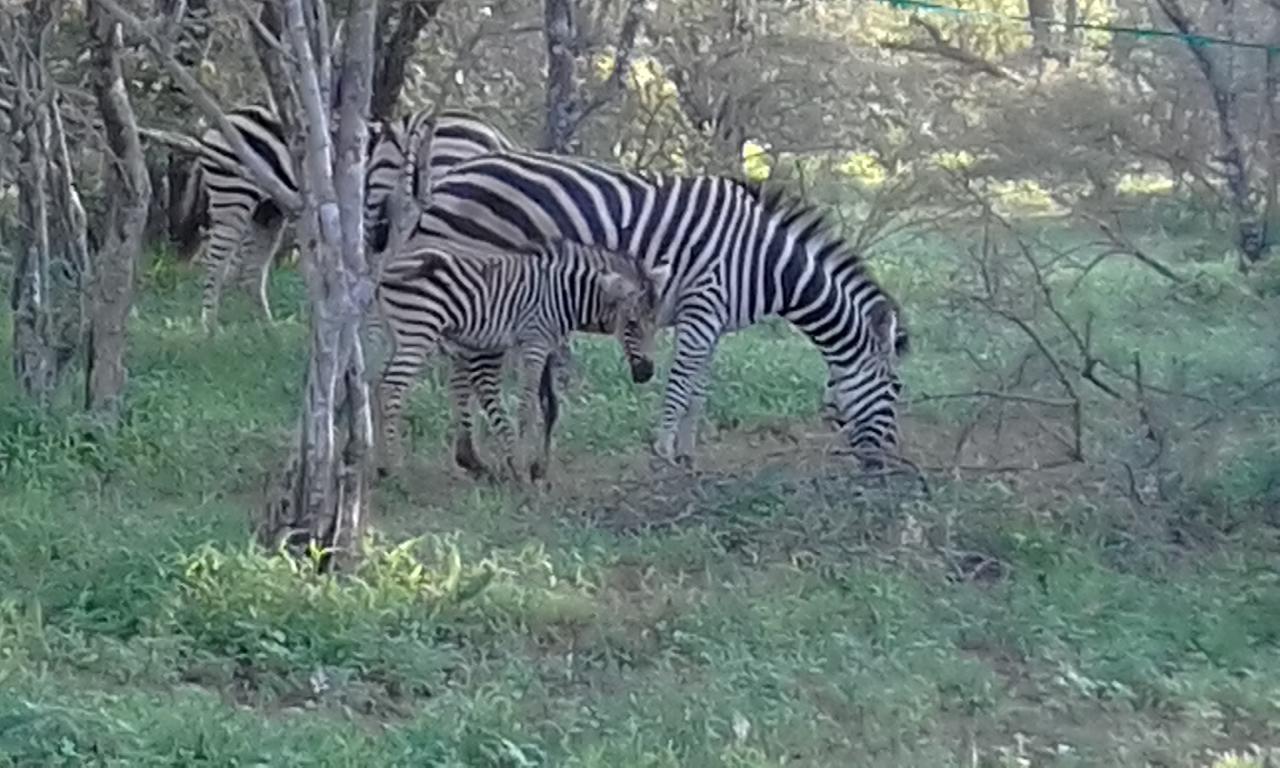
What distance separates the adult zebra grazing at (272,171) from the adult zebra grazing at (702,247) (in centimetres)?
40

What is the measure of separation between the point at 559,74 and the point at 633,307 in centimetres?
243

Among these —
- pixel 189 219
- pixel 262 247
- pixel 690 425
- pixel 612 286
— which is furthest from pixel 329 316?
pixel 189 219

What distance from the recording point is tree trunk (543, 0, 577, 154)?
1145 centimetres

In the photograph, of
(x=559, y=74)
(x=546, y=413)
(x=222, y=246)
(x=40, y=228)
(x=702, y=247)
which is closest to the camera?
(x=40, y=228)

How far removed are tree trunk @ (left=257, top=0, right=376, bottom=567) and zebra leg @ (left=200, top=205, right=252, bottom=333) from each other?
5.41 m

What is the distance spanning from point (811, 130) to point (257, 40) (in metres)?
10.8

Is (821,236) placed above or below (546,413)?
above

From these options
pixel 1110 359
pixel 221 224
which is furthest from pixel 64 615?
pixel 1110 359

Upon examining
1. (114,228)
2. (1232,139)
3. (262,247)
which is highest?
(1232,139)

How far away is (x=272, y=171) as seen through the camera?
12.1m

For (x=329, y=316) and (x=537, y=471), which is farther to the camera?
(x=537, y=471)

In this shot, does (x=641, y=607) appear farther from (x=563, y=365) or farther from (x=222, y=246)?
(x=222, y=246)

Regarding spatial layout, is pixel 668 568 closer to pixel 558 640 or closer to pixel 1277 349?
pixel 558 640

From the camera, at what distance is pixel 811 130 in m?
17.6
